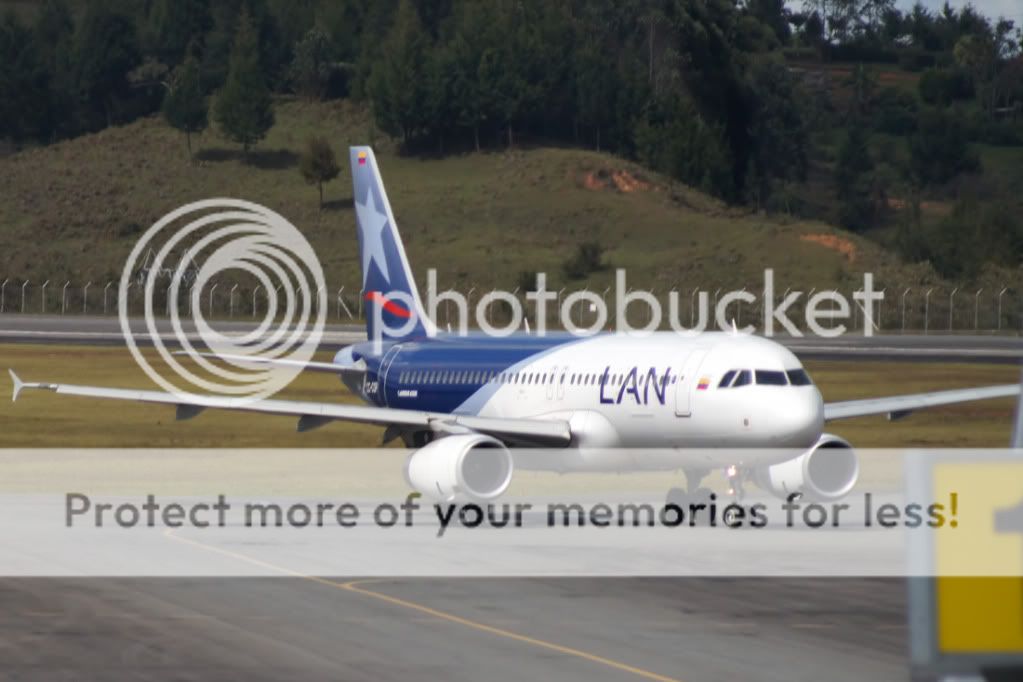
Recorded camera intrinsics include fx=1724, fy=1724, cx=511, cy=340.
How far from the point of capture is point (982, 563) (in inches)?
163

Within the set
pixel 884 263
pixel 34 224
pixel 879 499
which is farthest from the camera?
pixel 34 224

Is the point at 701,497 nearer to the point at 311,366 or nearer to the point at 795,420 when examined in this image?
the point at 795,420

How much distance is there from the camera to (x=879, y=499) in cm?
3784

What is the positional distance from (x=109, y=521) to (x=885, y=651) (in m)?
18.3

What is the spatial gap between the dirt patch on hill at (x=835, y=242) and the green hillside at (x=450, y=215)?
0.16 m

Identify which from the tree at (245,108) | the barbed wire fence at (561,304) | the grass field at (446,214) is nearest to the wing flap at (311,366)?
the barbed wire fence at (561,304)

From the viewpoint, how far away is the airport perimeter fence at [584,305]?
115 m

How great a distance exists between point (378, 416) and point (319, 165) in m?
130

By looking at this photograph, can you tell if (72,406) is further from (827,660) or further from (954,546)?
(954,546)

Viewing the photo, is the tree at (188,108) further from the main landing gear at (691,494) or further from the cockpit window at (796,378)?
the cockpit window at (796,378)

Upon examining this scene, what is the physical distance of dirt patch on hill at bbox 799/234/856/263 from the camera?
139000 mm

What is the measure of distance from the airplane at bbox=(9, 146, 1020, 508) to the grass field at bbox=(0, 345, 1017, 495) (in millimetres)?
4240

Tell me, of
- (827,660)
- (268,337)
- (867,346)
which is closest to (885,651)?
(827,660)

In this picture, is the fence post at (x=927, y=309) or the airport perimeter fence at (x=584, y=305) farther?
the airport perimeter fence at (x=584, y=305)
